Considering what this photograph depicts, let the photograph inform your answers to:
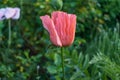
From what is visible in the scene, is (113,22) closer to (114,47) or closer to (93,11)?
(93,11)

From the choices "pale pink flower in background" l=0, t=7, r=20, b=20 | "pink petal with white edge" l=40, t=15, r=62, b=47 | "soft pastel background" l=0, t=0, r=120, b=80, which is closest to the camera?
"pink petal with white edge" l=40, t=15, r=62, b=47

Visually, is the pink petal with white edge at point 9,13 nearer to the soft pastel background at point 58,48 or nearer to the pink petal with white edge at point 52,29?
the soft pastel background at point 58,48

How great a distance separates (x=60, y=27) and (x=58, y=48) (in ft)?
1.59

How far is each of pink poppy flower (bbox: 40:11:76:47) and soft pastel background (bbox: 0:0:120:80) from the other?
0.58 ft

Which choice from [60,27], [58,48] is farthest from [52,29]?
[58,48]

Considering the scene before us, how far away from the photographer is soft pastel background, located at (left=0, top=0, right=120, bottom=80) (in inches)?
72.1

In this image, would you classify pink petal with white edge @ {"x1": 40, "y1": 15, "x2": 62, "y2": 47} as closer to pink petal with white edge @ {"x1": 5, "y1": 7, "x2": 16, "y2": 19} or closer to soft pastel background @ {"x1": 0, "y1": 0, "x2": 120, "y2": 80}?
soft pastel background @ {"x1": 0, "y1": 0, "x2": 120, "y2": 80}

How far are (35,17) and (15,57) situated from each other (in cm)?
35

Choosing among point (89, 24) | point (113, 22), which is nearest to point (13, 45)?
point (89, 24)

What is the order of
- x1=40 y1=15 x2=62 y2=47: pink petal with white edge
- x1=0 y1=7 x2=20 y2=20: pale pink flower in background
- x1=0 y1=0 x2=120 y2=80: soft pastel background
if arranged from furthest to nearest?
x1=0 y1=7 x2=20 y2=20: pale pink flower in background
x1=0 y1=0 x2=120 y2=80: soft pastel background
x1=40 y1=15 x2=62 y2=47: pink petal with white edge

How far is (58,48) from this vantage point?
1.97 metres

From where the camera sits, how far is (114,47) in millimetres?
1956

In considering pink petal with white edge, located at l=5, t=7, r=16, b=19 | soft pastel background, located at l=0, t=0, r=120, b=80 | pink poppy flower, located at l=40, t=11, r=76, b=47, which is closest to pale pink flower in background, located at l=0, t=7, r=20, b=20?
pink petal with white edge, located at l=5, t=7, r=16, b=19

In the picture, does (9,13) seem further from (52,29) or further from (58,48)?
(52,29)
